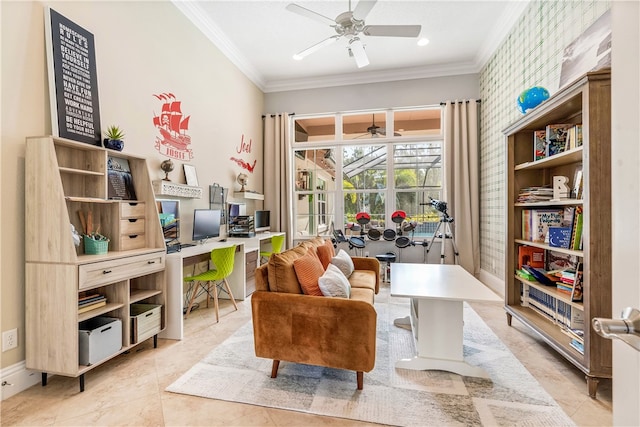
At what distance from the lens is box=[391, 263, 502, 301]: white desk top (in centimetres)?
204

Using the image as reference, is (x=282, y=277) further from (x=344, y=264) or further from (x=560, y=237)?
(x=560, y=237)

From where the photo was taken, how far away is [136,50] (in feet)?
9.43

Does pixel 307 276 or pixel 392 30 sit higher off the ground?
pixel 392 30

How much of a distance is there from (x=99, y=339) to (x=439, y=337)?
2334 mm

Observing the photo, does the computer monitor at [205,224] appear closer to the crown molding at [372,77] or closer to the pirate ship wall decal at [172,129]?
the pirate ship wall decal at [172,129]

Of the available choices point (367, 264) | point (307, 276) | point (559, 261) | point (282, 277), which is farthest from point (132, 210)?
point (559, 261)

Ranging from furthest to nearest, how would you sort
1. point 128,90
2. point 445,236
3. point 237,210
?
1. point 445,236
2. point 237,210
3. point 128,90

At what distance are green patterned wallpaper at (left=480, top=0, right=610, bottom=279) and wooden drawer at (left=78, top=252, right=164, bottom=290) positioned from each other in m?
3.71

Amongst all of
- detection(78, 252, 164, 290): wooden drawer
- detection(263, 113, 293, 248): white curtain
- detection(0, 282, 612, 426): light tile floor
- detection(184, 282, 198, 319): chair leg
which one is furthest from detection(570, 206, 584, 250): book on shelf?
detection(263, 113, 293, 248): white curtain

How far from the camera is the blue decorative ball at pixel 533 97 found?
250 cm

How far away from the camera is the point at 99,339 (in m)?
2.00

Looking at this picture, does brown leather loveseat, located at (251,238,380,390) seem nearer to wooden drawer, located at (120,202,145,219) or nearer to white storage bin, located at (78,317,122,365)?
white storage bin, located at (78,317,122,365)

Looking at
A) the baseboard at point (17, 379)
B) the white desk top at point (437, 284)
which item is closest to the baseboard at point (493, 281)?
the white desk top at point (437, 284)

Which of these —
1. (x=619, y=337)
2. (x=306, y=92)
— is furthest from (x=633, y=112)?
(x=306, y=92)
